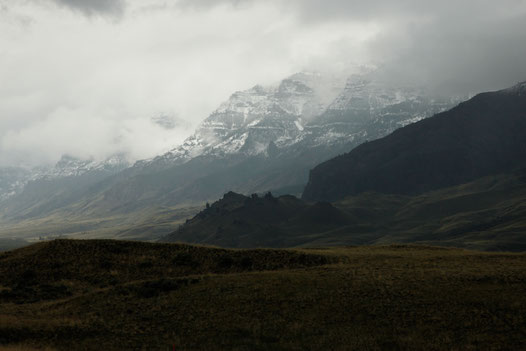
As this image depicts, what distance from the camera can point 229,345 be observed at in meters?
42.5

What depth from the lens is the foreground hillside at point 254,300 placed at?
4278cm

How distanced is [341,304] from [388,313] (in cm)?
460

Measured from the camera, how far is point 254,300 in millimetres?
51812

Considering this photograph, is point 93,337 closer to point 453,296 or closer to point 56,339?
point 56,339

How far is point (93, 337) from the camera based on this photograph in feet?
144

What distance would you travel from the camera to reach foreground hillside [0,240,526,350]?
42781 mm

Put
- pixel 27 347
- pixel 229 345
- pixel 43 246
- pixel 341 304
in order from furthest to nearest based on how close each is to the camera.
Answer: pixel 43 246 → pixel 341 304 → pixel 229 345 → pixel 27 347

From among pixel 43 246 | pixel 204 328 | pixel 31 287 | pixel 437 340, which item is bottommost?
pixel 437 340

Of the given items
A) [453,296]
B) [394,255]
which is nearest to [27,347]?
[453,296]

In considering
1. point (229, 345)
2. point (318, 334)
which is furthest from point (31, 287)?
point (318, 334)

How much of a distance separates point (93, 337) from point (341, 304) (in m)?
22.5

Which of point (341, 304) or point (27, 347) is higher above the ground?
point (27, 347)

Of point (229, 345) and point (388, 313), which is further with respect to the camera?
point (388, 313)

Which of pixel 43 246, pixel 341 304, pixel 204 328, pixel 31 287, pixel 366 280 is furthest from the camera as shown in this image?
pixel 43 246
